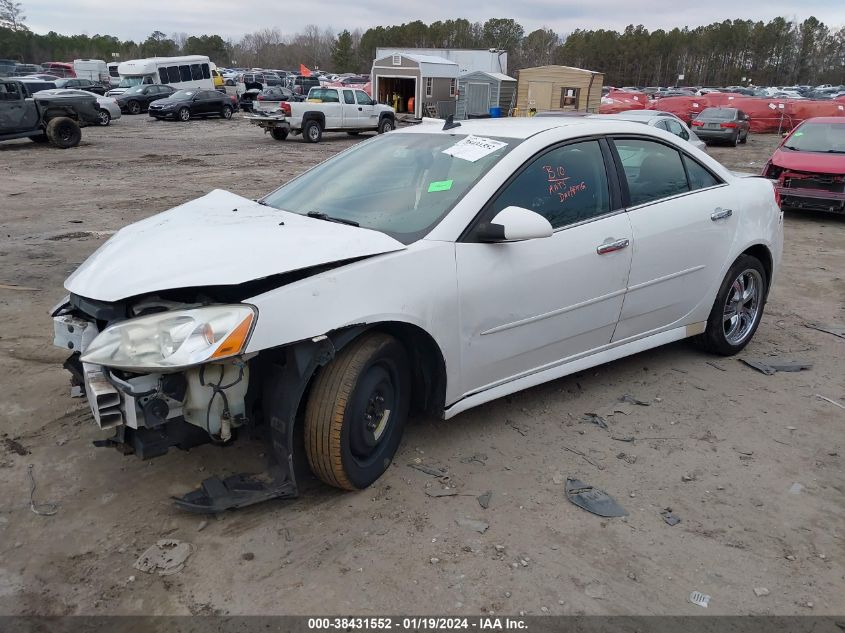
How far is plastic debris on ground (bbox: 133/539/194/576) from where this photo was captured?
2.60 m

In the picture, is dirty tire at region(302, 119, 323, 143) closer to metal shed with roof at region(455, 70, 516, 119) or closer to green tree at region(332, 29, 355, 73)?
metal shed with roof at region(455, 70, 516, 119)

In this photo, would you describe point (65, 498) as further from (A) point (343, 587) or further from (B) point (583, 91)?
(B) point (583, 91)

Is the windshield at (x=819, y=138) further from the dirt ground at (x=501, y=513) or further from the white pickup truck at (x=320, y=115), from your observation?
the white pickup truck at (x=320, y=115)

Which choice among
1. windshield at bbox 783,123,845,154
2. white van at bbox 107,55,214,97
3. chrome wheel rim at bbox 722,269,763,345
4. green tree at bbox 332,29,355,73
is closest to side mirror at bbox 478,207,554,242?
chrome wheel rim at bbox 722,269,763,345

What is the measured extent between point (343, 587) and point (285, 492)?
0.50 m

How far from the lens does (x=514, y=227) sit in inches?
→ 124

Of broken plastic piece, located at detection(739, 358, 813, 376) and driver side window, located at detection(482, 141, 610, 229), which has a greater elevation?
driver side window, located at detection(482, 141, 610, 229)

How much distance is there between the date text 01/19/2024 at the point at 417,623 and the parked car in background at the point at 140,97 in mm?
31909

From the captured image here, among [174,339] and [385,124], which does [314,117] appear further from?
[174,339]

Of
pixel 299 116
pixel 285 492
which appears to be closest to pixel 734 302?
pixel 285 492

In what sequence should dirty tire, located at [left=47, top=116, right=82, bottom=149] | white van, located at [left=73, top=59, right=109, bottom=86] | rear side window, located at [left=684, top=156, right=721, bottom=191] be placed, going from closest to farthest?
rear side window, located at [left=684, top=156, right=721, bottom=191] < dirty tire, located at [left=47, top=116, right=82, bottom=149] < white van, located at [left=73, top=59, right=109, bottom=86]

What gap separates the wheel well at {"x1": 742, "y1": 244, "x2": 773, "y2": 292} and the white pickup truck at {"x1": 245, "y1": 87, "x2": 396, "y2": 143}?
61.6 ft

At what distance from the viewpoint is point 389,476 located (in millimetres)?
3260

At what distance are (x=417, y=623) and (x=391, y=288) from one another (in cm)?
135
